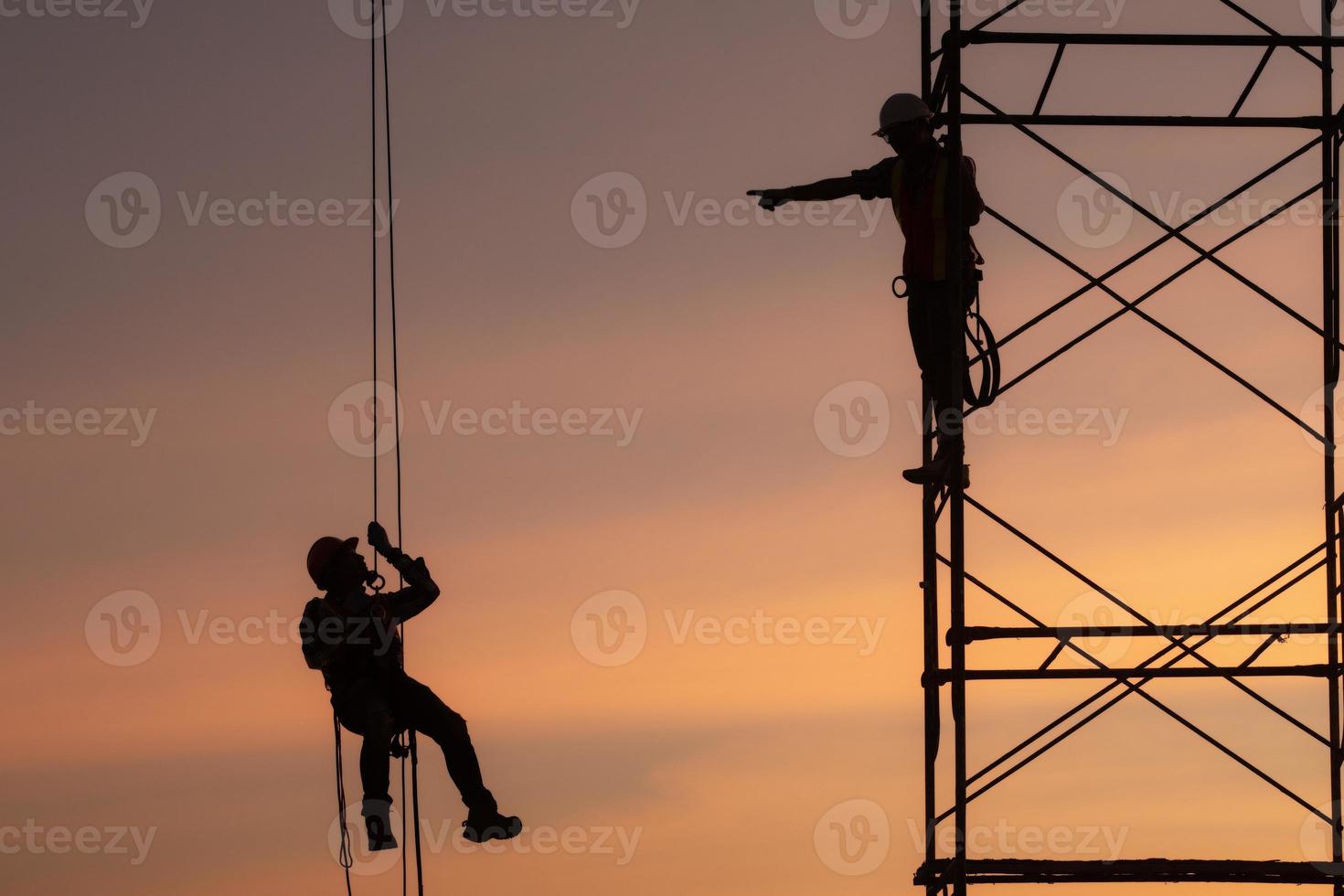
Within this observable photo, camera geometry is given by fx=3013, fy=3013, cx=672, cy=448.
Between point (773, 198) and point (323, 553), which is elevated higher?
point (773, 198)

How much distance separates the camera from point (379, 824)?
2172 centimetres

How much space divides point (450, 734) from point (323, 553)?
1620 millimetres

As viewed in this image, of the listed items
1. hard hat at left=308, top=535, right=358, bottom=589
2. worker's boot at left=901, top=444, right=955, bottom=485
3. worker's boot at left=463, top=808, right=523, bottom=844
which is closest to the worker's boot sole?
worker's boot at left=463, top=808, right=523, bottom=844

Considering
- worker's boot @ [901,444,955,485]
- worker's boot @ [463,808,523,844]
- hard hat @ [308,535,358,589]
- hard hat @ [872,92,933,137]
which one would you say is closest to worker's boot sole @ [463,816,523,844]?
worker's boot @ [463,808,523,844]

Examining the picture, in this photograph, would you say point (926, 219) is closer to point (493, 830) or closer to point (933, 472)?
point (933, 472)

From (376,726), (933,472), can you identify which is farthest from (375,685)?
(933,472)

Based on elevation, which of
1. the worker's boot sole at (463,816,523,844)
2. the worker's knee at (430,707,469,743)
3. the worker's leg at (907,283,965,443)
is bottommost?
the worker's boot sole at (463,816,523,844)

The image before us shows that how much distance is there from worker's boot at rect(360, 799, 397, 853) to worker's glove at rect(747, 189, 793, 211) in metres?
5.28

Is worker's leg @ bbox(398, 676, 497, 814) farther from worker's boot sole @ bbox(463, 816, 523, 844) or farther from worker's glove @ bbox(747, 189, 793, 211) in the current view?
worker's glove @ bbox(747, 189, 793, 211)

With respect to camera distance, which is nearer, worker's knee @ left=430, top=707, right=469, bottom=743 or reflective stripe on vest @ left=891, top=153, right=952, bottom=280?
worker's knee @ left=430, top=707, right=469, bottom=743

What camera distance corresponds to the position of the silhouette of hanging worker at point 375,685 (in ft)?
71.2

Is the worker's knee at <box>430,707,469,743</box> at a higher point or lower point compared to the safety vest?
lower

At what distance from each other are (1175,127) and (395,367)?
247 inches

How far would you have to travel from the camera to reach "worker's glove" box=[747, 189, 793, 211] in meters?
22.7
